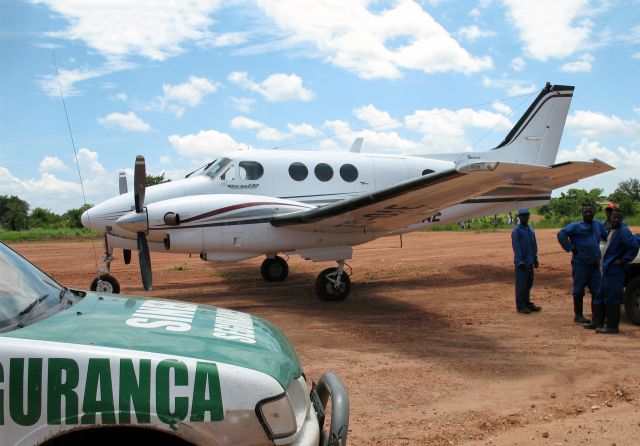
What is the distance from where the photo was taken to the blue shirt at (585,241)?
30.4ft

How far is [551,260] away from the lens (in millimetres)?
17875

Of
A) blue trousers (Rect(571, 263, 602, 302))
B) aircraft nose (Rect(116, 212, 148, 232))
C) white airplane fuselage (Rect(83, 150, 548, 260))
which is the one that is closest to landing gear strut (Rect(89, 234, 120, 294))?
white airplane fuselage (Rect(83, 150, 548, 260))

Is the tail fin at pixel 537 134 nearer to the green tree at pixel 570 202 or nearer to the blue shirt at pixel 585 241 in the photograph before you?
the blue shirt at pixel 585 241

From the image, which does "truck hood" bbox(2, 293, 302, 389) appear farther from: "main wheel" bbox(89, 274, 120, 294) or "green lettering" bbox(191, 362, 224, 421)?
"main wheel" bbox(89, 274, 120, 294)

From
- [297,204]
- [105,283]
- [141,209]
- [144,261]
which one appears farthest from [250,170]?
[105,283]

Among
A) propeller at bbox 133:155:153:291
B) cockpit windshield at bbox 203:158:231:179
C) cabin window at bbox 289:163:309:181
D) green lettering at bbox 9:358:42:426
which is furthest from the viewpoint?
cabin window at bbox 289:163:309:181

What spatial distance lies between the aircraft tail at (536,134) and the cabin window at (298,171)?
4.62 meters

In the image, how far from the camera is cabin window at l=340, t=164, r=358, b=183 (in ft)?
44.2

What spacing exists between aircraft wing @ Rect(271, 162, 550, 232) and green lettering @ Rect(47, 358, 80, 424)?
5957mm

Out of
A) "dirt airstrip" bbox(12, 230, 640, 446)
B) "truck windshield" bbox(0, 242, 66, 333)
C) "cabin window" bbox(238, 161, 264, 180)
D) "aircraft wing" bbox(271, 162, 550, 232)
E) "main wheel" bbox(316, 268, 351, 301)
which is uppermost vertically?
"cabin window" bbox(238, 161, 264, 180)

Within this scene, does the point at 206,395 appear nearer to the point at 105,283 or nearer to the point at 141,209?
the point at 141,209

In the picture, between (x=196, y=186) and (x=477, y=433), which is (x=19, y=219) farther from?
(x=477, y=433)

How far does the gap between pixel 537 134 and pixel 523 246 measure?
5.90 metres

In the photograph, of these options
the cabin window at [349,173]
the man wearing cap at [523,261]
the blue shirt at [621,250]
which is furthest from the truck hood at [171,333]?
the cabin window at [349,173]
